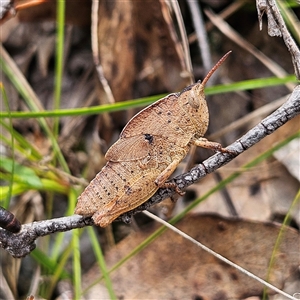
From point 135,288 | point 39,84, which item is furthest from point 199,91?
point 39,84

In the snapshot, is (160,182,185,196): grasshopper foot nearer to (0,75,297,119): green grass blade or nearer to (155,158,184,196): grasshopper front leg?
(155,158,184,196): grasshopper front leg

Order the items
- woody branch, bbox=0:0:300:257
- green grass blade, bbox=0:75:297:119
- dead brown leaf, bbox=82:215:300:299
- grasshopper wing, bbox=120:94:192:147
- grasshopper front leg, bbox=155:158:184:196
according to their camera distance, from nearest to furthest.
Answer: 1. woody branch, bbox=0:0:300:257
2. grasshopper front leg, bbox=155:158:184:196
3. grasshopper wing, bbox=120:94:192:147
4. dead brown leaf, bbox=82:215:300:299
5. green grass blade, bbox=0:75:297:119

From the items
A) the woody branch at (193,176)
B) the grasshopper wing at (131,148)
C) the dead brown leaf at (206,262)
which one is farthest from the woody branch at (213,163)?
the dead brown leaf at (206,262)

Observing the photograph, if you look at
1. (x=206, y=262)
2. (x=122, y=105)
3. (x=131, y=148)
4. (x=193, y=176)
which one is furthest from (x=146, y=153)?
(x=206, y=262)

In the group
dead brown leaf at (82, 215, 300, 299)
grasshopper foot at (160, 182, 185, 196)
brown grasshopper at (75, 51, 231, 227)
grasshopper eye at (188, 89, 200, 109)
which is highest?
grasshopper eye at (188, 89, 200, 109)

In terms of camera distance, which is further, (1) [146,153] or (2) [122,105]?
(2) [122,105]

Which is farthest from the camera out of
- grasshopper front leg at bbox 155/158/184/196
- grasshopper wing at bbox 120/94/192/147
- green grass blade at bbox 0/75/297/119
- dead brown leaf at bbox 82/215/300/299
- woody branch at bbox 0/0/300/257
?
green grass blade at bbox 0/75/297/119

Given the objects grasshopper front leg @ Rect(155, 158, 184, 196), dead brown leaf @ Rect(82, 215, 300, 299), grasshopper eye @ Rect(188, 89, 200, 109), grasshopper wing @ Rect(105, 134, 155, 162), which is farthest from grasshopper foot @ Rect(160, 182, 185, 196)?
dead brown leaf @ Rect(82, 215, 300, 299)

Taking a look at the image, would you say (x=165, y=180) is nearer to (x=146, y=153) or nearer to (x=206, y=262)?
(x=146, y=153)
